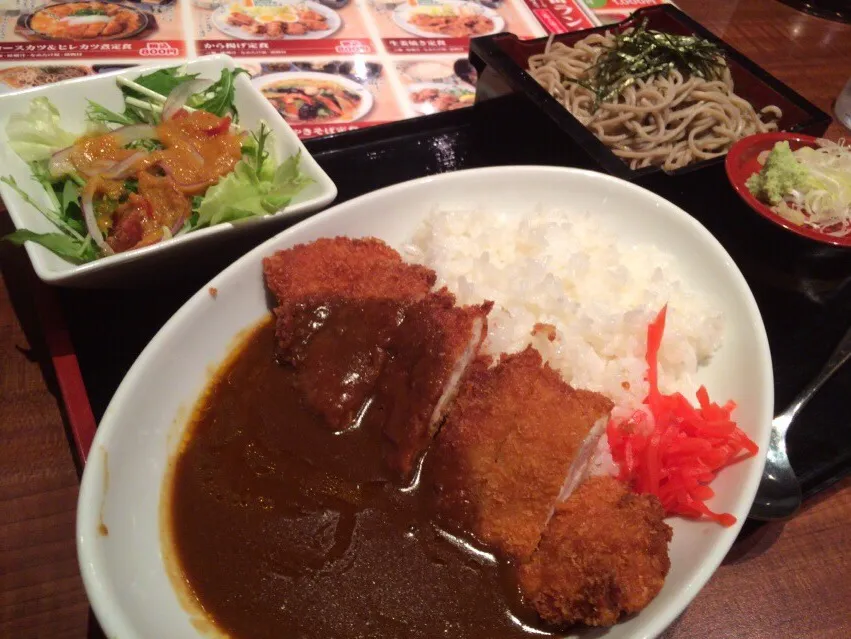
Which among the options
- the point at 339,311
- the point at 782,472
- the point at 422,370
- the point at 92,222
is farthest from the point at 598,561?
the point at 92,222

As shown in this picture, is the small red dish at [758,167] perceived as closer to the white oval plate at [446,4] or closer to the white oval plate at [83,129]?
the white oval plate at [83,129]

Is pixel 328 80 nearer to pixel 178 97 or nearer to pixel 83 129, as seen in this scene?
pixel 178 97

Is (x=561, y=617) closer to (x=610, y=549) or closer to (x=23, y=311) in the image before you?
(x=610, y=549)

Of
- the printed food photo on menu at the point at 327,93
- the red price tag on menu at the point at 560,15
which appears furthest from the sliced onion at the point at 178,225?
the red price tag on menu at the point at 560,15

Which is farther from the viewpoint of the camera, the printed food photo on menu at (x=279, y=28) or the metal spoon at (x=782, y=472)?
the printed food photo on menu at (x=279, y=28)

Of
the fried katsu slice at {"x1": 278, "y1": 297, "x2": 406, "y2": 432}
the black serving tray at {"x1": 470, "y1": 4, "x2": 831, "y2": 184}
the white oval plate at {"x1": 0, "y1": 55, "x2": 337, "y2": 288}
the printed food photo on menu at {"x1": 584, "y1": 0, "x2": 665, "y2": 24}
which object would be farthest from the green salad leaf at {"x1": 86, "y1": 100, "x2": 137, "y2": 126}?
the printed food photo on menu at {"x1": 584, "y1": 0, "x2": 665, "y2": 24}

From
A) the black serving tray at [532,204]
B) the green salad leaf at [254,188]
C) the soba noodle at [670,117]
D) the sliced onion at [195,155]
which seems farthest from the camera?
the soba noodle at [670,117]
